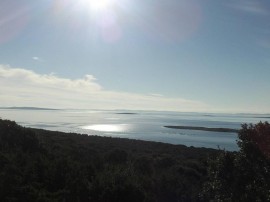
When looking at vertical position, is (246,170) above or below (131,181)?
above

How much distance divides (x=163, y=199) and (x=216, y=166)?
523cm

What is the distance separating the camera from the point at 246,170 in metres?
14.0

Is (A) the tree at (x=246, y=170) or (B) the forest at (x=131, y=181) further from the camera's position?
(B) the forest at (x=131, y=181)

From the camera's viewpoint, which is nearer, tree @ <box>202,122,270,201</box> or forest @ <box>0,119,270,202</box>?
tree @ <box>202,122,270,201</box>

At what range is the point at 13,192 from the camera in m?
14.7

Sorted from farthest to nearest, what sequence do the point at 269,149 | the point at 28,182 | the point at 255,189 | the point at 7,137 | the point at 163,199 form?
1. the point at 7,137
2. the point at 163,199
3. the point at 28,182
4. the point at 269,149
5. the point at 255,189

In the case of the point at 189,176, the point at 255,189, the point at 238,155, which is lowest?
the point at 189,176

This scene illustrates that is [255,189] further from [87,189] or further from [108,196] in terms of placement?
[87,189]

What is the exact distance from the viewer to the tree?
13102 mm

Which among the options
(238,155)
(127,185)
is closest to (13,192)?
(127,185)

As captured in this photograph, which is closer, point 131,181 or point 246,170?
point 246,170

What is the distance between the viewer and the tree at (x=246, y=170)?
1310cm

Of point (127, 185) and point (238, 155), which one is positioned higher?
point (238, 155)

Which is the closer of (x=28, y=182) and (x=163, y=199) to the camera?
(x=28, y=182)
